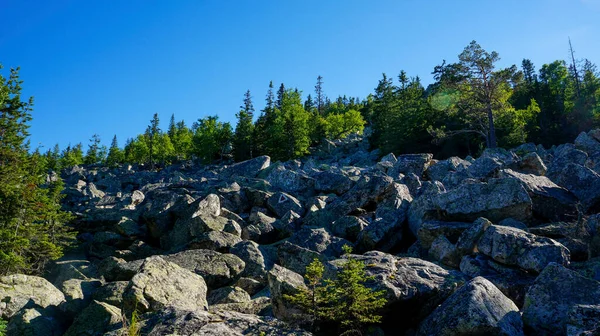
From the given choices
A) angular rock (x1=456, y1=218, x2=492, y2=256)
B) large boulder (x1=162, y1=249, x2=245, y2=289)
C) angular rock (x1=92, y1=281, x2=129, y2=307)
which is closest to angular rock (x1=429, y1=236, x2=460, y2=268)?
angular rock (x1=456, y1=218, x2=492, y2=256)

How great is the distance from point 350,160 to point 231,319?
56.1m

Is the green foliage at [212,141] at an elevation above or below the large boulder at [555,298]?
above

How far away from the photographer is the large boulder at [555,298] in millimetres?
7758

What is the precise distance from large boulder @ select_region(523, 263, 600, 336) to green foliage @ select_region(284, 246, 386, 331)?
118 inches

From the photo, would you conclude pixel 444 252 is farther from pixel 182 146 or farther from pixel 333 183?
pixel 182 146

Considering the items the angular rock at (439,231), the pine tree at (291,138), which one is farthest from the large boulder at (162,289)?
the pine tree at (291,138)

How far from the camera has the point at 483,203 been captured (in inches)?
631

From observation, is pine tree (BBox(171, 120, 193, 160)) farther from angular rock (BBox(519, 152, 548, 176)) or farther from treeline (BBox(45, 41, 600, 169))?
angular rock (BBox(519, 152, 548, 176))

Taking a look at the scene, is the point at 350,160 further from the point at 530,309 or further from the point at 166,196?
the point at 530,309

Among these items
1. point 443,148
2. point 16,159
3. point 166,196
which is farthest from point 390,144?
point 16,159

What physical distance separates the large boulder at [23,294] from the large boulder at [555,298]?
12.8 meters

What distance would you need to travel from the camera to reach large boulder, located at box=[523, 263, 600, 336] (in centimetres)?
776

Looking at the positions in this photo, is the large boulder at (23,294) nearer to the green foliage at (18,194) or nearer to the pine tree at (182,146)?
the green foliage at (18,194)

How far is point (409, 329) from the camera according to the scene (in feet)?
31.0
